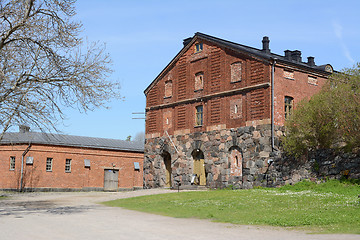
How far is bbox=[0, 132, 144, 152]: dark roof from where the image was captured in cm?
4063

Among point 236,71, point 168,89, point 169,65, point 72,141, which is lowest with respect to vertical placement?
point 72,141

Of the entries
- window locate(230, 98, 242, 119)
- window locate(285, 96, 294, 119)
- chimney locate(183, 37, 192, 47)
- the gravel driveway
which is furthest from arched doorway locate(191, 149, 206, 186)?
the gravel driveway

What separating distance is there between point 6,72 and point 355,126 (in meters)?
16.4

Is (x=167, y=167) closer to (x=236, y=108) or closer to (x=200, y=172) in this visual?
(x=200, y=172)

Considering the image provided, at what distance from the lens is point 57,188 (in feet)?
135

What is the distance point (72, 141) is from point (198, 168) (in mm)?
17444

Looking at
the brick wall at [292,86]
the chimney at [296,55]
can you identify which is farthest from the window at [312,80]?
the chimney at [296,55]

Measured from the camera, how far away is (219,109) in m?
31.3

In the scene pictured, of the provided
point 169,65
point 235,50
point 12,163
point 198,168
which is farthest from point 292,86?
point 12,163

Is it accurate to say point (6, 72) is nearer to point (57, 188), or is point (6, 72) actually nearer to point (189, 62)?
point (189, 62)

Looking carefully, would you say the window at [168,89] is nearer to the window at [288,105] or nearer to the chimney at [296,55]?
the window at [288,105]

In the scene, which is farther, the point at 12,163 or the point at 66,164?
the point at 66,164

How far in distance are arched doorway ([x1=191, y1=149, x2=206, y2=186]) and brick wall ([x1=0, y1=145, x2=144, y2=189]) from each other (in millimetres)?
14612

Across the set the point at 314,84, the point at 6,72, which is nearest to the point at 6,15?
the point at 6,72
